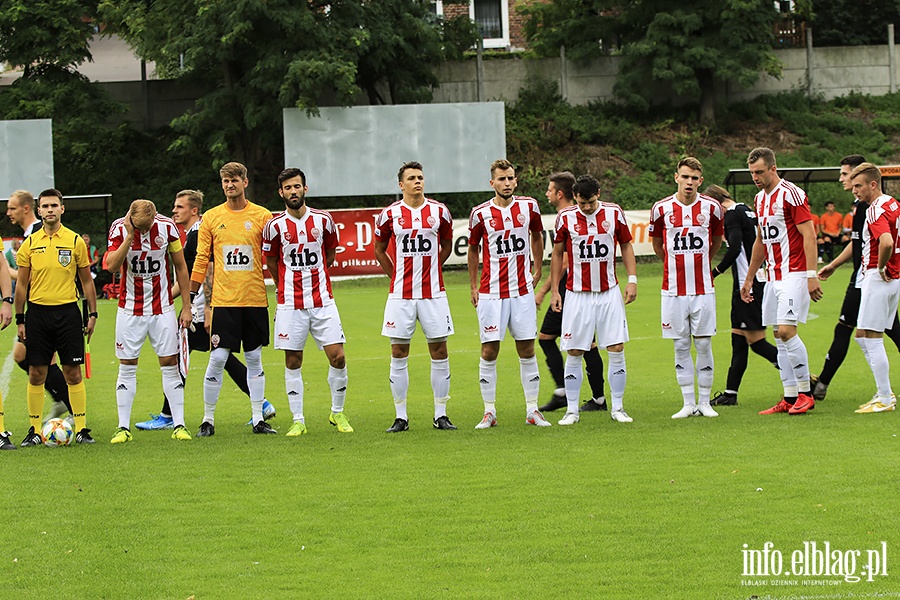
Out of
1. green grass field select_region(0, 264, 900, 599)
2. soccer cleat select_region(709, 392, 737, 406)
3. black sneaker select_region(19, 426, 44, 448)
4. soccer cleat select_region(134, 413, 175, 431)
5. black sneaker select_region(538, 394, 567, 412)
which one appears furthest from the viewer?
black sneaker select_region(538, 394, 567, 412)

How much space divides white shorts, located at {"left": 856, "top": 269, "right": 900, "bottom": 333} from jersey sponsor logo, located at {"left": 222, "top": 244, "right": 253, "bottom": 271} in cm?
559

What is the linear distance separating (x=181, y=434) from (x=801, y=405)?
557 centimetres

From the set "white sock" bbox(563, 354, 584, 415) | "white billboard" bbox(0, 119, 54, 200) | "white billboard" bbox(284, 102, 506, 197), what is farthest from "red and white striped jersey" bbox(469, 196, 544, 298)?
"white billboard" bbox(0, 119, 54, 200)

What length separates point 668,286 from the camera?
10.5 metres

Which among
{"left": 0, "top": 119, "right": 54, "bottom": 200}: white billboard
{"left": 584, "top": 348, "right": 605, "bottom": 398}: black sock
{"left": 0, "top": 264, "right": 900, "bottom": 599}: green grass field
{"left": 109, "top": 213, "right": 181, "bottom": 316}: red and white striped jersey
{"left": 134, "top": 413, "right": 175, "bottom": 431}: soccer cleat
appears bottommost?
{"left": 0, "top": 264, "right": 900, "bottom": 599}: green grass field

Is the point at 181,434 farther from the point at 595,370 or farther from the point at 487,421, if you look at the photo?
the point at 595,370

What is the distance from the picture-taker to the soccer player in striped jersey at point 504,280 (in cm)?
1010

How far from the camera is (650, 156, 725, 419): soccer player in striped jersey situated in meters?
10.4

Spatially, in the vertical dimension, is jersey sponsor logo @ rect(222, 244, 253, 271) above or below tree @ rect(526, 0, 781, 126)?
below

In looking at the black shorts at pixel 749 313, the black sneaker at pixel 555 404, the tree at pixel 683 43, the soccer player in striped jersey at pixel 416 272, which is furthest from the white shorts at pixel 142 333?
the tree at pixel 683 43

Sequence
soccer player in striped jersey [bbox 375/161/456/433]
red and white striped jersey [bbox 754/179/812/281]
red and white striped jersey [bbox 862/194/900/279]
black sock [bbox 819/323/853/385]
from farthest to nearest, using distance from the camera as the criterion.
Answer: black sock [bbox 819/323/853/385] < red and white striped jersey [bbox 862/194/900/279] < red and white striped jersey [bbox 754/179/812/281] < soccer player in striped jersey [bbox 375/161/456/433]

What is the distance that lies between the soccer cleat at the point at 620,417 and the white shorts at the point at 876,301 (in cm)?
232

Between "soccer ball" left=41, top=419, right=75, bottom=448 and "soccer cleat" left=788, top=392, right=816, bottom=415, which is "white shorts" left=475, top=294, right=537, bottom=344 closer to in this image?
"soccer cleat" left=788, top=392, right=816, bottom=415

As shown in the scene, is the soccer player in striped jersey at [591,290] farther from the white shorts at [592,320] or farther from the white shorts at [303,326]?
the white shorts at [303,326]
